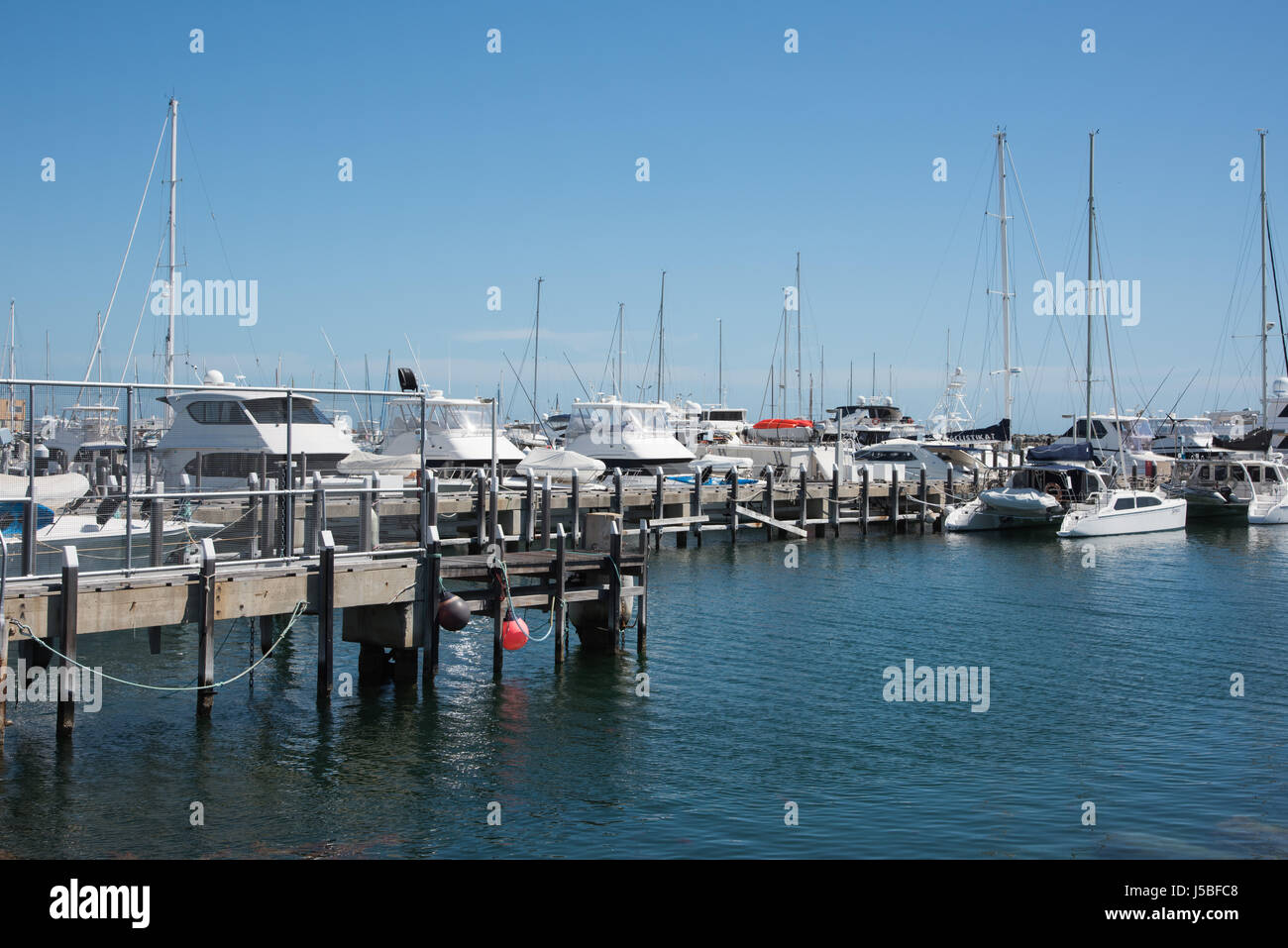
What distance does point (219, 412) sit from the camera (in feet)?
108

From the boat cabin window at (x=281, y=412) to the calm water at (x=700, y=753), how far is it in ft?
32.1

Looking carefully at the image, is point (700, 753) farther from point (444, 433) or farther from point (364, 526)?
point (444, 433)

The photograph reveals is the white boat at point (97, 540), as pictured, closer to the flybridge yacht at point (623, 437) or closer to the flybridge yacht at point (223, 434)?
the flybridge yacht at point (223, 434)

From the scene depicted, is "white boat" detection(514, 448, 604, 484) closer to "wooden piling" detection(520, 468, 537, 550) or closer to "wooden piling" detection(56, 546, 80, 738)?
"wooden piling" detection(520, 468, 537, 550)

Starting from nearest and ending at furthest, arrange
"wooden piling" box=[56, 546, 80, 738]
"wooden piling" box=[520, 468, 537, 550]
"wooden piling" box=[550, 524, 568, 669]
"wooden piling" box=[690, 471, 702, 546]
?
"wooden piling" box=[56, 546, 80, 738] < "wooden piling" box=[550, 524, 568, 669] < "wooden piling" box=[520, 468, 537, 550] < "wooden piling" box=[690, 471, 702, 546]

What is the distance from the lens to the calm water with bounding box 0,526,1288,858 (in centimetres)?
1402

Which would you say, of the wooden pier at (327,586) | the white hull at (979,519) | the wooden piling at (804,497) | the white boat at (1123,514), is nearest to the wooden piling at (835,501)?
the wooden piling at (804,497)

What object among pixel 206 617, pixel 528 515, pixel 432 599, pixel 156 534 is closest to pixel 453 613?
pixel 432 599

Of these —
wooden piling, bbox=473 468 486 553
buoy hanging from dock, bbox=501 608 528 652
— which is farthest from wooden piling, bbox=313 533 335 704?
wooden piling, bbox=473 468 486 553

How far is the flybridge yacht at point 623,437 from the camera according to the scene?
49.4m

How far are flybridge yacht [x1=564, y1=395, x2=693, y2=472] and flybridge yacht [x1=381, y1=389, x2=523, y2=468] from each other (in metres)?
4.79

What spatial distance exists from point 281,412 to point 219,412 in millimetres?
2184

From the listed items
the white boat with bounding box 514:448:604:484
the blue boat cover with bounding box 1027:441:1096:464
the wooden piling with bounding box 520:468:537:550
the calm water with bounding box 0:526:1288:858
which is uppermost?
the blue boat cover with bounding box 1027:441:1096:464
